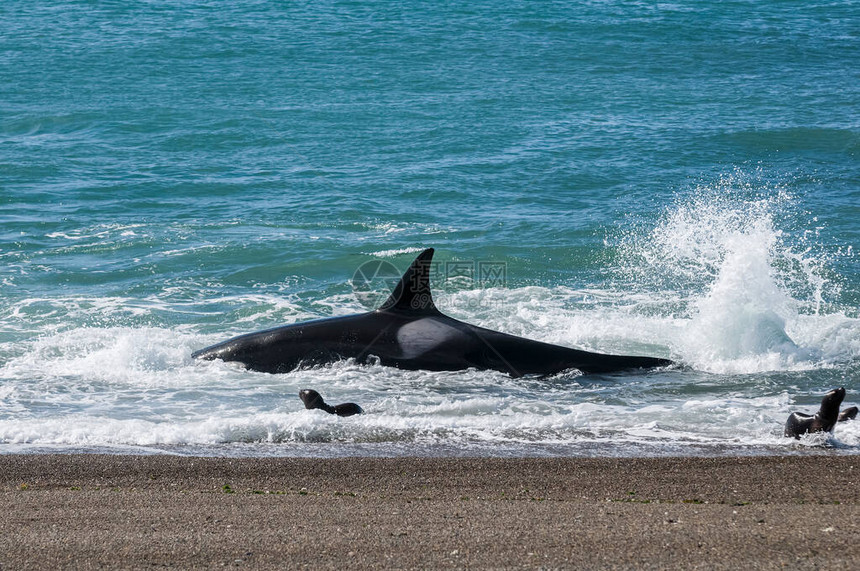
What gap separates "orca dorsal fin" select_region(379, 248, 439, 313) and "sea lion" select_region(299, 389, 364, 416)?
162 cm

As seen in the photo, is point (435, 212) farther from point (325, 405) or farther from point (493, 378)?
point (325, 405)

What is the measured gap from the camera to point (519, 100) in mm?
29969

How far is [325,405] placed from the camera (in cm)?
911

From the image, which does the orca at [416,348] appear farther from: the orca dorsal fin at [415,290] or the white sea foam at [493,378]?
the white sea foam at [493,378]

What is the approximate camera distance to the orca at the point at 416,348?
34.8 ft

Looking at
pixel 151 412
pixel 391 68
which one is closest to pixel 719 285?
pixel 151 412

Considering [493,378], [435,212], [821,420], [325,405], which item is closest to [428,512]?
[325,405]

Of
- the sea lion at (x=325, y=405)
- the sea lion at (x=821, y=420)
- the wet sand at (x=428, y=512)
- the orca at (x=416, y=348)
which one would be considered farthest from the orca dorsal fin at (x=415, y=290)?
the sea lion at (x=821, y=420)

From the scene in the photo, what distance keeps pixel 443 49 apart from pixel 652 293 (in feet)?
77.7

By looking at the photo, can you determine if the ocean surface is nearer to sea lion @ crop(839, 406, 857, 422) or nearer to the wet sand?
sea lion @ crop(839, 406, 857, 422)

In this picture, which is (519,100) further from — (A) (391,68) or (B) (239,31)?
(B) (239,31)

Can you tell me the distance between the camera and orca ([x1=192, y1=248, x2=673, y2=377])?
34.8ft

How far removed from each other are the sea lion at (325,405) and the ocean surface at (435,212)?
0.09m

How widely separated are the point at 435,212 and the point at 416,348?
9.94 meters
